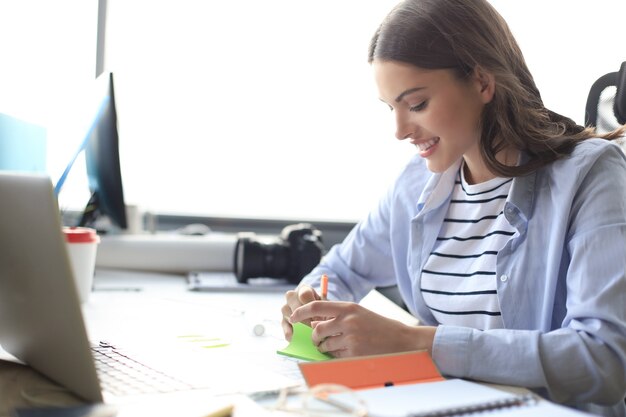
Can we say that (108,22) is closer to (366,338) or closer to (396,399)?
(366,338)

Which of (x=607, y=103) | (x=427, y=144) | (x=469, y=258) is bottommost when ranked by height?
(x=469, y=258)

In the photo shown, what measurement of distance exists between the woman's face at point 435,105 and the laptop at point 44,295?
0.65 metres

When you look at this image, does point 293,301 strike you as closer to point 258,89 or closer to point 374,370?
point 374,370

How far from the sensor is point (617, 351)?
3.19 ft

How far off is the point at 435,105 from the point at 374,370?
55 cm

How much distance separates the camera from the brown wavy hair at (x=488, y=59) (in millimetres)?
1221

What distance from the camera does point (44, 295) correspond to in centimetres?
75

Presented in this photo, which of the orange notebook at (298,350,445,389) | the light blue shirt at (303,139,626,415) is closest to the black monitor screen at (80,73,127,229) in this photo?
the light blue shirt at (303,139,626,415)

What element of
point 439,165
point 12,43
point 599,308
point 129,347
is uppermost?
point 12,43

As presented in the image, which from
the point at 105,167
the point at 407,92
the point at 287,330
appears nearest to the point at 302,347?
the point at 287,330

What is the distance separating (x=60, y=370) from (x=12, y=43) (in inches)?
65.1

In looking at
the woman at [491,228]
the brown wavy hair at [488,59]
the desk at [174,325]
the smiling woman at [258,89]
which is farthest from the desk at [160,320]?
the smiling woman at [258,89]

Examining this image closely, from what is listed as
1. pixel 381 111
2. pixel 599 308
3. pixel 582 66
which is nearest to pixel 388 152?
pixel 381 111

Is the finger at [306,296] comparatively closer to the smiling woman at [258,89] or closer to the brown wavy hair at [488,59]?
the brown wavy hair at [488,59]
